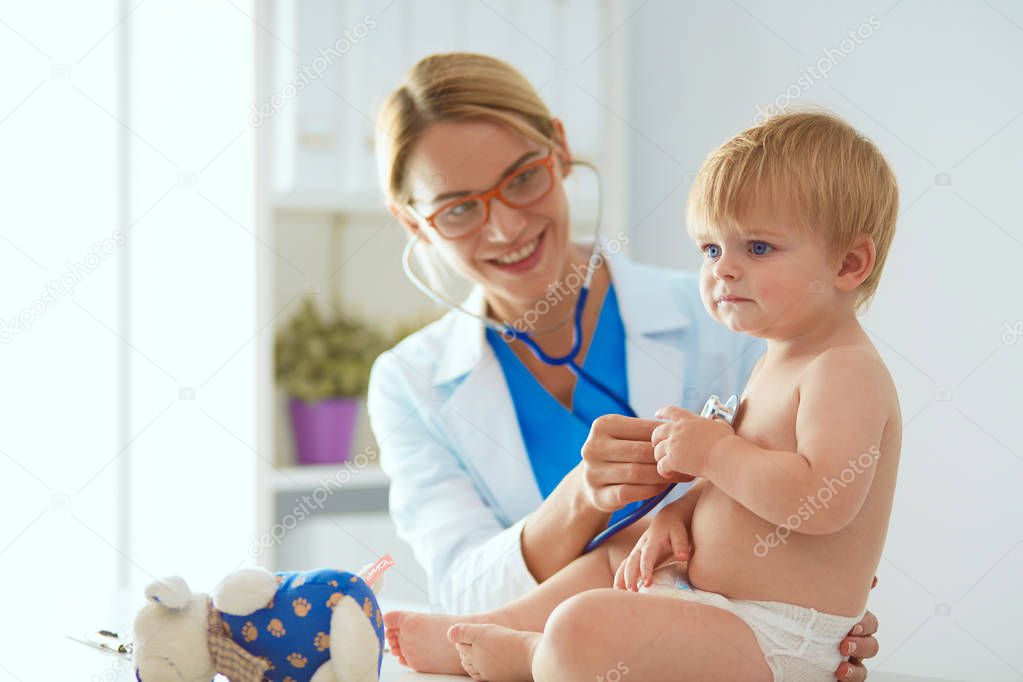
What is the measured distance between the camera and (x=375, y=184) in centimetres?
264

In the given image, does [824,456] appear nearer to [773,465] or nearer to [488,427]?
[773,465]

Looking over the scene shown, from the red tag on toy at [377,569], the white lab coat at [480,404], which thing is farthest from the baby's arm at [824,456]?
the white lab coat at [480,404]

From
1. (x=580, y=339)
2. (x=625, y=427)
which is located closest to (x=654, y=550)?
(x=625, y=427)

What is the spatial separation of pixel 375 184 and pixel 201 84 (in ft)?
1.59

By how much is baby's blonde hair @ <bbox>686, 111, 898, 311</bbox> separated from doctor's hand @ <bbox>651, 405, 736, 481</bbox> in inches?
6.6

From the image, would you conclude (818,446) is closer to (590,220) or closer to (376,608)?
(376,608)

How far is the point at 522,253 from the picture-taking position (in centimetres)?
144

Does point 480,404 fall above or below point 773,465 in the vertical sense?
above

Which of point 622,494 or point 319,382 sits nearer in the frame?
point 622,494

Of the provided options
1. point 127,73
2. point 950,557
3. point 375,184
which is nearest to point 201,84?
point 127,73

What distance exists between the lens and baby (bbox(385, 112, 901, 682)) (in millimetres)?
816

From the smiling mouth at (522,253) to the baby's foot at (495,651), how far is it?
0.62 m

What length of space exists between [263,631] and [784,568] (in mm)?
434

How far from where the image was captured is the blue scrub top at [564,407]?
1467 mm
